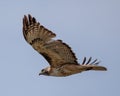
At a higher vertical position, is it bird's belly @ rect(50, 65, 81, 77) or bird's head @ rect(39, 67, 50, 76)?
bird's head @ rect(39, 67, 50, 76)

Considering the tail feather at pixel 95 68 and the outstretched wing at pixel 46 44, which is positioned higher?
the outstretched wing at pixel 46 44

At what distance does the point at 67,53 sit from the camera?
99812mm

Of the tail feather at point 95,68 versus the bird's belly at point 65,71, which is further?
the bird's belly at point 65,71

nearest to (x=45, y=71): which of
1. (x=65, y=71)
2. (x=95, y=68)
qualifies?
(x=65, y=71)

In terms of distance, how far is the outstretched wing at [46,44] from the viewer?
327 feet

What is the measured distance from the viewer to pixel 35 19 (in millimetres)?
99562

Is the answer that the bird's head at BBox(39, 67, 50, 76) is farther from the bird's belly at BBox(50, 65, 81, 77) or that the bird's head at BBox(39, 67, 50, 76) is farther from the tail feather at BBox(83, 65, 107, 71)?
the tail feather at BBox(83, 65, 107, 71)

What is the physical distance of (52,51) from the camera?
9994 centimetres

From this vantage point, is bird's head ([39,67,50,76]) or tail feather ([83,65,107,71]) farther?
bird's head ([39,67,50,76])

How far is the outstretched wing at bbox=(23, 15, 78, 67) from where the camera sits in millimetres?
99562

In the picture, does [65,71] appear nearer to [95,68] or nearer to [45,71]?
[45,71]

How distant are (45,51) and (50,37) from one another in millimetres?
585

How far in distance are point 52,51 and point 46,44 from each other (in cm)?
27

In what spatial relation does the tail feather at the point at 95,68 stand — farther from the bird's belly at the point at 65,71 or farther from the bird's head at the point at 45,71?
the bird's head at the point at 45,71
